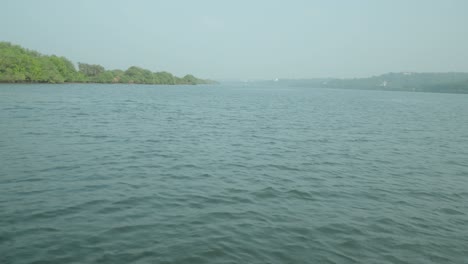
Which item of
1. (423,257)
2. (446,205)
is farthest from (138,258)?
(446,205)

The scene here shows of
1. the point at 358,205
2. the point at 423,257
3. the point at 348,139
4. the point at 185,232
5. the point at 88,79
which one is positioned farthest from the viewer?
the point at 88,79

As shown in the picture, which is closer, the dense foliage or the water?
the water

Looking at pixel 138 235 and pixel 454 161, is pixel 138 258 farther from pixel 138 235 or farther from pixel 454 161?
pixel 454 161

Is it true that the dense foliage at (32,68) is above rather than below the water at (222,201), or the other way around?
above

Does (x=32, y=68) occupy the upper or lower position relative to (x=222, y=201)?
upper

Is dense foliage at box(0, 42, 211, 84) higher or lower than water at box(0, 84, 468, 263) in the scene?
higher

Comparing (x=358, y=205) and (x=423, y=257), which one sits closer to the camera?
(x=423, y=257)

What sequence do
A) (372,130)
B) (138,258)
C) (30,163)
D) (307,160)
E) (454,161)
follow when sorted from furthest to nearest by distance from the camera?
1. (372,130)
2. (454,161)
3. (307,160)
4. (30,163)
5. (138,258)

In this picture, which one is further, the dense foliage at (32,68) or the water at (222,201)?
the dense foliage at (32,68)

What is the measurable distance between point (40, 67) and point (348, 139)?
116735 millimetres

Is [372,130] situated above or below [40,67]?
below

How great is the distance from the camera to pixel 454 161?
976 inches

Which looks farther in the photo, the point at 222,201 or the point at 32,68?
the point at 32,68

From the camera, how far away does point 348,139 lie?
105 feet
